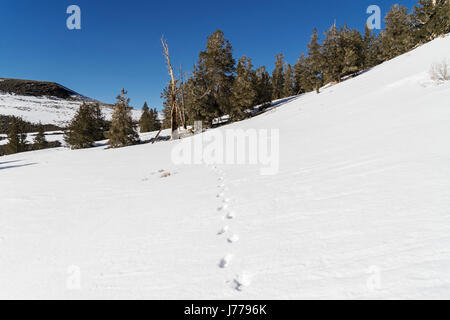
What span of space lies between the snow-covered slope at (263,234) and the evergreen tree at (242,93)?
20.0 meters

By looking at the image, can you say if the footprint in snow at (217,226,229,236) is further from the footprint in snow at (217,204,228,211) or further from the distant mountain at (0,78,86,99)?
the distant mountain at (0,78,86,99)

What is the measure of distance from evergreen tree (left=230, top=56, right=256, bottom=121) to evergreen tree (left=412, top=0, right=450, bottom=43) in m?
21.9

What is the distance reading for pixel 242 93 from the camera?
23.7m

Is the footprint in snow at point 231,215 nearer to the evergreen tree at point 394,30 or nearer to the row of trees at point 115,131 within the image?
the row of trees at point 115,131

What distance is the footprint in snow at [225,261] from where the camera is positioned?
6.58 feet

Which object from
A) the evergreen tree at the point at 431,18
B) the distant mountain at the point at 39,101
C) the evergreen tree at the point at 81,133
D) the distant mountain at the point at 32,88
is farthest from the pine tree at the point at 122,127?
the distant mountain at the point at 32,88

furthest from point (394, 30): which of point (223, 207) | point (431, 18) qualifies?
point (223, 207)

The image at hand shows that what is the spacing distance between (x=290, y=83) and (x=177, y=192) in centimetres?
5253

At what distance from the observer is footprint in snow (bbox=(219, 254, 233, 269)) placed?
2007mm

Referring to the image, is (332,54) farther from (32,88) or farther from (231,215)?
(32,88)

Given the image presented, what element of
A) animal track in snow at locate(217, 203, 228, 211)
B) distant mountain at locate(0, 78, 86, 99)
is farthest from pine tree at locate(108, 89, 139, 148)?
distant mountain at locate(0, 78, 86, 99)

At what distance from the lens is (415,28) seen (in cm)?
2861
